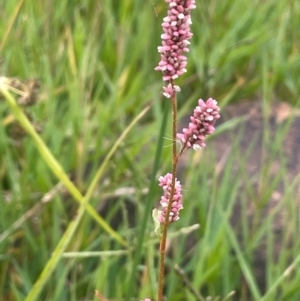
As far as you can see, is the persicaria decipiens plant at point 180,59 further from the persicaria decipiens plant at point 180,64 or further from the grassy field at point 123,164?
the grassy field at point 123,164

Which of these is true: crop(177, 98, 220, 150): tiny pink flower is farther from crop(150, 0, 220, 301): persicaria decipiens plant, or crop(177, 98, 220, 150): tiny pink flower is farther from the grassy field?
the grassy field

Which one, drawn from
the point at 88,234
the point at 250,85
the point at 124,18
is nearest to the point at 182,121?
the point at 250,85

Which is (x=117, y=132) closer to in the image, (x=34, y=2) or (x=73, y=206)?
(x=73, y=206)

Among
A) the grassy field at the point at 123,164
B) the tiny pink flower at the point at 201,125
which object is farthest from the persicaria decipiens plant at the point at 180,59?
the grassy field at the point at 123,164

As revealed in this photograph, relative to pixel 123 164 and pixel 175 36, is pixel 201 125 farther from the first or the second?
pixel 123 164

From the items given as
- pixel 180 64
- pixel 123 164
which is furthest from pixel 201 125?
pixel 123 164

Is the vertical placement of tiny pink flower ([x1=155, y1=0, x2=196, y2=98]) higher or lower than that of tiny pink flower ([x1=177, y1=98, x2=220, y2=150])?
higher

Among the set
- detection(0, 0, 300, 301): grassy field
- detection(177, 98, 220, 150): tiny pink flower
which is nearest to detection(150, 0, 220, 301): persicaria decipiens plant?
detection(177, 98, 220, 150): tiny pink flower

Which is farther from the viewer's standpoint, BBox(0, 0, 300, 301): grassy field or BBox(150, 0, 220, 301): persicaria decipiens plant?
BBox(0, 0, 300, 301): grassy field
